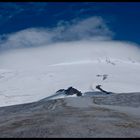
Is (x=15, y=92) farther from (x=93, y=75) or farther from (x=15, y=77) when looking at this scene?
(x=93, y=75)

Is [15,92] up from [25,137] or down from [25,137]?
up

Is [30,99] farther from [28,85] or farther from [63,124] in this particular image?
[63,124]

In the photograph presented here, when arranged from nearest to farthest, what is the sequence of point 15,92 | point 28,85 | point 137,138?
point 137,138 → point 15,92 → point 28,85

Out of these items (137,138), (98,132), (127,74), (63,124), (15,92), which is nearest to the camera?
(137,138)

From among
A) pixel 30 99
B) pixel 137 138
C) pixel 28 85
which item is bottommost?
pixel 137 138

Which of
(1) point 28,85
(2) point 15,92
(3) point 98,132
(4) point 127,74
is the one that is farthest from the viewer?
(4) point 127,74

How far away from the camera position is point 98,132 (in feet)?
40.5

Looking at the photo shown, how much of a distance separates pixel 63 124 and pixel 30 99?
54.2m

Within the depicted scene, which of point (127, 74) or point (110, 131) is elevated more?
point (127, 74)

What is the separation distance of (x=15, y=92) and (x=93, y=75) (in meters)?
22.7

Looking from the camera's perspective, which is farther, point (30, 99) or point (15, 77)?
point (15, 77)

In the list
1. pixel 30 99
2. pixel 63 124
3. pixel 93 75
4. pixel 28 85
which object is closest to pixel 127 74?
pixel 93 75

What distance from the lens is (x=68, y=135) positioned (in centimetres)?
1179

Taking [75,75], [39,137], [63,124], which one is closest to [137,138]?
[39,137]
